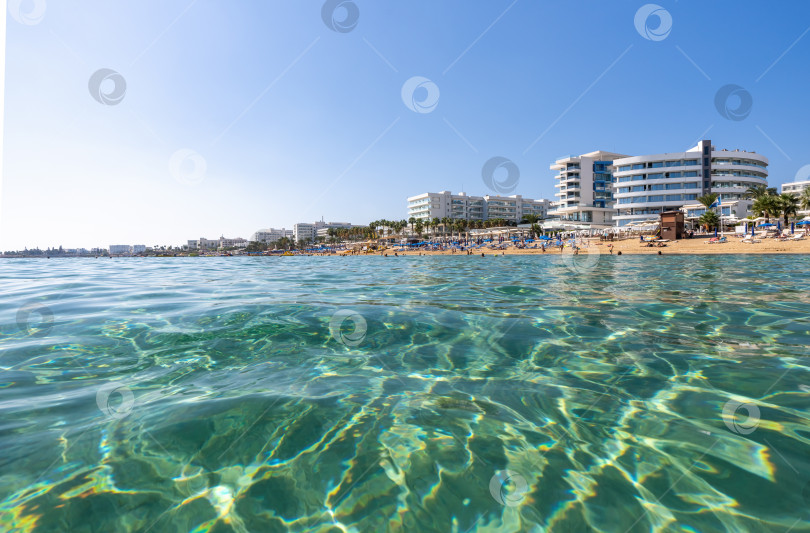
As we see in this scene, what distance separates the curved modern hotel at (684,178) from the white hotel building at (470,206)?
165 ft

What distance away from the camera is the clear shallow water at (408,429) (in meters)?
2.53

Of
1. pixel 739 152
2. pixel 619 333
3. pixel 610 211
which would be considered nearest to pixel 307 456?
pixel 619 333

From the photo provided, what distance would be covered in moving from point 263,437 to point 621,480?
309 centimetres

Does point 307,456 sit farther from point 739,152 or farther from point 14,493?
point 739,152

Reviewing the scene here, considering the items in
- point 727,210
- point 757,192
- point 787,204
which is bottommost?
point 787,204

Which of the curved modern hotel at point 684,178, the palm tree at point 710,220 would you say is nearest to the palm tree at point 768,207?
the palm tree at point 710,220

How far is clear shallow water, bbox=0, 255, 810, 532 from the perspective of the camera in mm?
2533

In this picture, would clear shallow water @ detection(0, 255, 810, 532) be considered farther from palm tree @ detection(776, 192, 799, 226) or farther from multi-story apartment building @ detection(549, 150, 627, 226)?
multi-story apartment building @ detection(549, 150, 627, 226)

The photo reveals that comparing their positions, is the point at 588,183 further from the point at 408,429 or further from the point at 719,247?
the point at 408,429

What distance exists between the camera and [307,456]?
3.15m

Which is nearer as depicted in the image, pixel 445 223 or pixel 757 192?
pixel 757 192

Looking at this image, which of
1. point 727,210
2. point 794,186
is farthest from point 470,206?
point 794,186

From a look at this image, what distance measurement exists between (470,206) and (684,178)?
72185mm

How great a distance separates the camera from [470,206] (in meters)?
140
